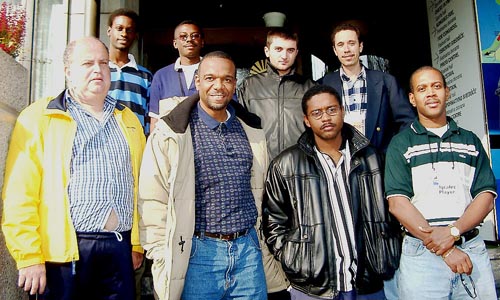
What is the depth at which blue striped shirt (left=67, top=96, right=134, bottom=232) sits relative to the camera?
8.41ft

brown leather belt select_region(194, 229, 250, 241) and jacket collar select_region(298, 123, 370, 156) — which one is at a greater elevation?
jacket collar select_region(298, 123, 370, 156)

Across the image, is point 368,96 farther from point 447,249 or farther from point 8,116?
point 8,116

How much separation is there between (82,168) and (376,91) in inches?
96.2

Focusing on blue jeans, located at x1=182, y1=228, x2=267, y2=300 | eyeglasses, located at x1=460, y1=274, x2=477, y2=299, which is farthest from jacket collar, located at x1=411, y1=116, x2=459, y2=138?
blue jeans, located at x1=182, y1=228, x2=267, y2=300

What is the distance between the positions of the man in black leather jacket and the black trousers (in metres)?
0.95

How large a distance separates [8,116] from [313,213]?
2.10 meters

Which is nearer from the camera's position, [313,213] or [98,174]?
[98,174]

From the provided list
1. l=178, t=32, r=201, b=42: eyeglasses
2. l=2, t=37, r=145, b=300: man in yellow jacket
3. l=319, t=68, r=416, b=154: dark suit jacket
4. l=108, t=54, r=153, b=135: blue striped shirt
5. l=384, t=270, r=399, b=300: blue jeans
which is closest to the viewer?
l=2, t=37, r=145, b=300: man in yellow jacket

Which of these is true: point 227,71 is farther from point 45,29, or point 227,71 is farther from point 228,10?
point 228,10

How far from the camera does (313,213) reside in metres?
2.90

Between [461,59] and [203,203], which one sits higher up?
[461,59]

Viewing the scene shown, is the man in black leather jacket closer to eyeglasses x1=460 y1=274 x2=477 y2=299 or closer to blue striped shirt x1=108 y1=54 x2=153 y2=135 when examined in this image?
eyeglasses x1=460 y1=274 x2=477 y2=299

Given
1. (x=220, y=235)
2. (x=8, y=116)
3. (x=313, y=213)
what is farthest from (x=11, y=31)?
(x=313, y=213)

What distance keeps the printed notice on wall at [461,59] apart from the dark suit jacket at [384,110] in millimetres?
1748
